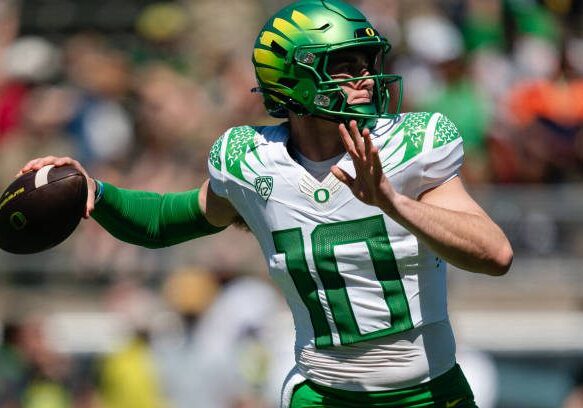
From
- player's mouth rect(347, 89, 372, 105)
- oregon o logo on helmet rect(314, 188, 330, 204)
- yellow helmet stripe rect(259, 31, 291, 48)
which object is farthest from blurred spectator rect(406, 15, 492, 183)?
oregon o logo on helmet rect(314, 188, 330, 204)

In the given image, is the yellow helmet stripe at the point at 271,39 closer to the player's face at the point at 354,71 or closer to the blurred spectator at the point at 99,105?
the player's face at the point at 354,71

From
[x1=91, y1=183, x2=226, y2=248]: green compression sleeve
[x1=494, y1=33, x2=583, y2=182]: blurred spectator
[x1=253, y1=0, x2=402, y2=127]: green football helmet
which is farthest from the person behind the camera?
[x1=494, y1=33, x2=583, y2=182]: blurred spectator

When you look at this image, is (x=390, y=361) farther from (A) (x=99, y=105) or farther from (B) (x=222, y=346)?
(A) (x=99, y=105)

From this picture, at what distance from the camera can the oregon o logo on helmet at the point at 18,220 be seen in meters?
4.23

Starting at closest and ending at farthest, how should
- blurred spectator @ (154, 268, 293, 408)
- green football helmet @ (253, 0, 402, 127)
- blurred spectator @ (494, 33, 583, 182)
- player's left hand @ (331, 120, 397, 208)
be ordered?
1. player's left hand @ (331, 120, 397, 208)
2. green football helmet @ (253, 0, 402, 127)
3. blurred spectator @ (154, 268, 293, 408)
4. blurred spectator @ (494, 33, 583, 182)

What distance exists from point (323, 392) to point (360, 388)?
151mm

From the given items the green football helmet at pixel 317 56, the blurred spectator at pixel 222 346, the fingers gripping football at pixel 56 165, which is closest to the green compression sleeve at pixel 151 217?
the fingers gripping football at pixel 56 165

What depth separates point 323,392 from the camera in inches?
163

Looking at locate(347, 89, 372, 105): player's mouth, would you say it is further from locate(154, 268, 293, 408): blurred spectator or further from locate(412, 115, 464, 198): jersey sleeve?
locate(154, 268, 293, 408): blurred spectator

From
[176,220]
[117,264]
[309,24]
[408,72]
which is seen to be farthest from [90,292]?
[309,24]

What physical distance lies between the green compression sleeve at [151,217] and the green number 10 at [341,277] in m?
0.60

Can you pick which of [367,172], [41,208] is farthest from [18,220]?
[367,172]

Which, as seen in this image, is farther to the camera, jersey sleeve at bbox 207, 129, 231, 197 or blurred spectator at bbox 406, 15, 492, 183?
blurred spectator at bbox 406, 15, 492, 183

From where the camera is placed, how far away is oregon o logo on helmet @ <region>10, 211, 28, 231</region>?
4.23m
